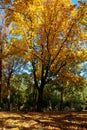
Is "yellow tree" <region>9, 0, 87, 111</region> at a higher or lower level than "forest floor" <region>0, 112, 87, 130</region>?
higher

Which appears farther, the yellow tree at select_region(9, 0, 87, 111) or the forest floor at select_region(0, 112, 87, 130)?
the yellow tree at select_region(9, 0, 87, 111)

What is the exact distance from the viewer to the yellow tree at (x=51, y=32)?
18188 mm

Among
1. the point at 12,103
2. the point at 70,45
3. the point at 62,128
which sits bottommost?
the point at 62,128

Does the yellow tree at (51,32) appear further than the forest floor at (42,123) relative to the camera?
Yes

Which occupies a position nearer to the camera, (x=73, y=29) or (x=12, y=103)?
(x=73, y=29)

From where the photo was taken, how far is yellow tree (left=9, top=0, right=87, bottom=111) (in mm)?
18188

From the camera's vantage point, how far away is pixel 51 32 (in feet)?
61.2

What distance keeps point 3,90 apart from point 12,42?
1117 centimetres

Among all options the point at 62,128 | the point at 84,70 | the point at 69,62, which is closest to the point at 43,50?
the point at 69,62

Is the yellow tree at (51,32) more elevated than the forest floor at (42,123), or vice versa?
the yellow tree at (51,32)

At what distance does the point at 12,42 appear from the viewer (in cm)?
1975

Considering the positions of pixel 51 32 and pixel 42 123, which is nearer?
pixel 42 123

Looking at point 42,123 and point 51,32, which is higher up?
point 51,32

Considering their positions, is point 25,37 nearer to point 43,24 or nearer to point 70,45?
point 43,24
